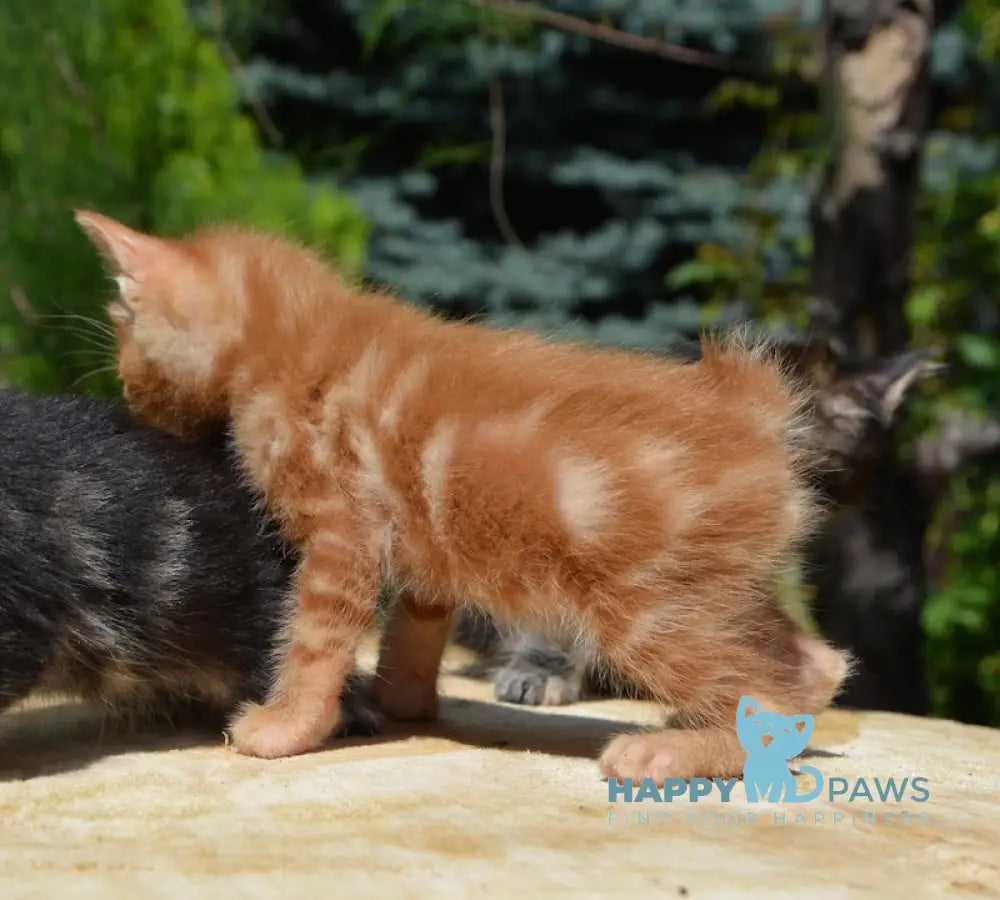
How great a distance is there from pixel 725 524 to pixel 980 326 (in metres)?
2.86

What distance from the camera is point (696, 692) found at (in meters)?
1.66

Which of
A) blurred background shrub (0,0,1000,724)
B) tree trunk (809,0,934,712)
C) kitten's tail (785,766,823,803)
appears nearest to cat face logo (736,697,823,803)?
kitten's tail (785,766,823,803)

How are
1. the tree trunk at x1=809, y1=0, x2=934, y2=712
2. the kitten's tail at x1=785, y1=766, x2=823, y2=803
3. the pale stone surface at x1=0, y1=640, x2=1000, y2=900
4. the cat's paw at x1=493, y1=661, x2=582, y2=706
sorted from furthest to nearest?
the tree trunk at x1=809, y1=0, x2=934, y2=712
the cat's paw at x1=493, y1=661, x2=582, y2=706
the kitten's tail at x1=785, y1=766, x2=823, y2=803
the pale stone surface at x1=0, y1=640, x2=1000, y2=900

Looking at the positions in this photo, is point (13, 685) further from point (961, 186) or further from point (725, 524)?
point (961, 186)

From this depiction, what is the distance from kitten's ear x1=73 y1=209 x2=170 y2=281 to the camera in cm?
201

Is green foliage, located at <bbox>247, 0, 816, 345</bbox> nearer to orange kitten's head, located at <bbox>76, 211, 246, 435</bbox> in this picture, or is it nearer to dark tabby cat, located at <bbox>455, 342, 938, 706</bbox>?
dark tabby cat, located at <bbox>455, 342, 938, 706</bbox>

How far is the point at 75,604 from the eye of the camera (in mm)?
1736

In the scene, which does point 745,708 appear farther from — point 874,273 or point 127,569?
point 874,273

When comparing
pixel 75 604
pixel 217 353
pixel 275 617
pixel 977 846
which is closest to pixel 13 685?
pixel 75 604

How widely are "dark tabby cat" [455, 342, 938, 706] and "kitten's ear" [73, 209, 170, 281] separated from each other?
3.24 ft

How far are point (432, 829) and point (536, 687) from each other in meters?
1.00

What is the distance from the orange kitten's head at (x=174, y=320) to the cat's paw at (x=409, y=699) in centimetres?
54

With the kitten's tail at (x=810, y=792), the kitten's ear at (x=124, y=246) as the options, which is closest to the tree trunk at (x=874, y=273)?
the kitten's tail at (x=810, y=792)

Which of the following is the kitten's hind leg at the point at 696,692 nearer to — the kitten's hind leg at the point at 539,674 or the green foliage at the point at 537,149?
the kitten's hind leg at the point at 539,674
